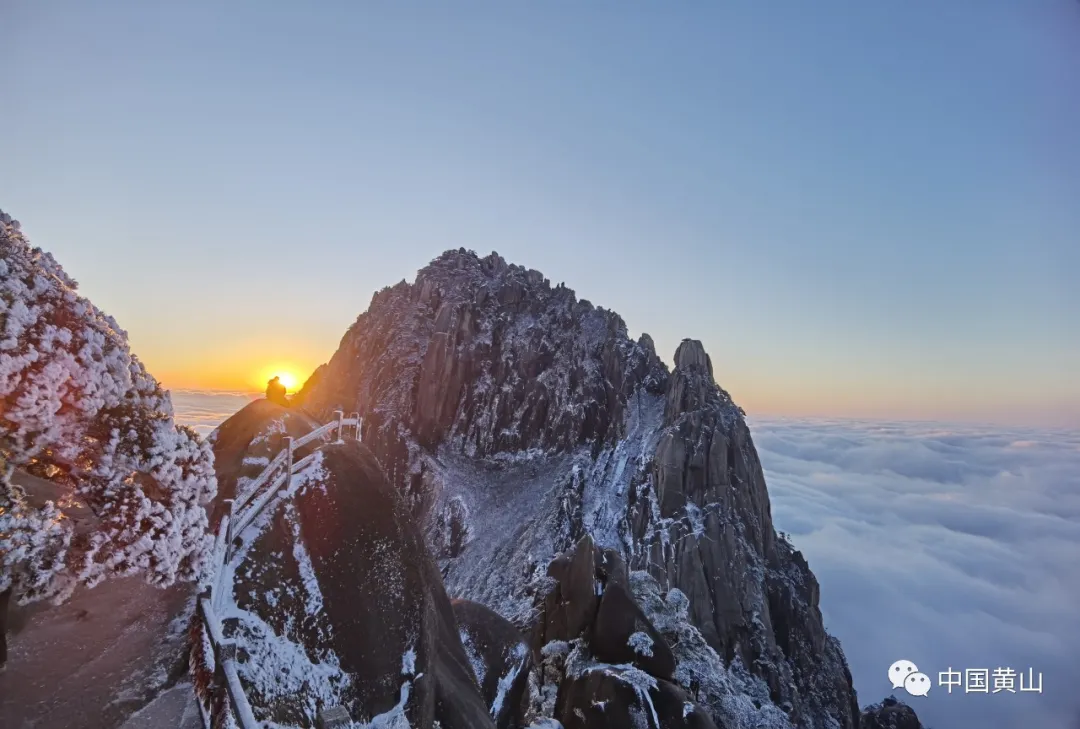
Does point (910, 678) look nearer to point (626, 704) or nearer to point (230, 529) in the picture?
point (626, 704)

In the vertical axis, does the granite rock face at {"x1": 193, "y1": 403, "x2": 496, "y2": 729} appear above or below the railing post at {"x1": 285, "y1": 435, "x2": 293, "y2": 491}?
below

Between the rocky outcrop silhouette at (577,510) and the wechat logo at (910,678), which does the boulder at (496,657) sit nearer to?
the rocky outcrop silhouette at (577,510)

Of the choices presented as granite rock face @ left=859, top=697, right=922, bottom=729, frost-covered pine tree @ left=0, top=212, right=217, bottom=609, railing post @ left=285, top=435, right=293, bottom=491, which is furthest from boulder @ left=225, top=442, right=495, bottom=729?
granite rock face @ left=859, top=697, right=922, bottom=729

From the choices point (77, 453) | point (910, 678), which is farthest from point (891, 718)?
point (77, 453)

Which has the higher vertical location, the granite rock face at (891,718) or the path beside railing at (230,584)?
the path beside railing at (230,584)

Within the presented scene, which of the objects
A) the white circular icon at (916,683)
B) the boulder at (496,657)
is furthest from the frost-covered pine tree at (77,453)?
the white circular icon at (916,683)

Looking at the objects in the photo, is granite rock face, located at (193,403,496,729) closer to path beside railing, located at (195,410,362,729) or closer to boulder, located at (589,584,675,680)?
path beside railing, located at (195,410,362,729)

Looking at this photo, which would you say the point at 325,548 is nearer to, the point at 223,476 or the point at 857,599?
the point at 223,476

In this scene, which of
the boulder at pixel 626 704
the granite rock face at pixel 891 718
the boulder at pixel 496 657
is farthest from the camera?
the granite rock face at pixel 891 718
